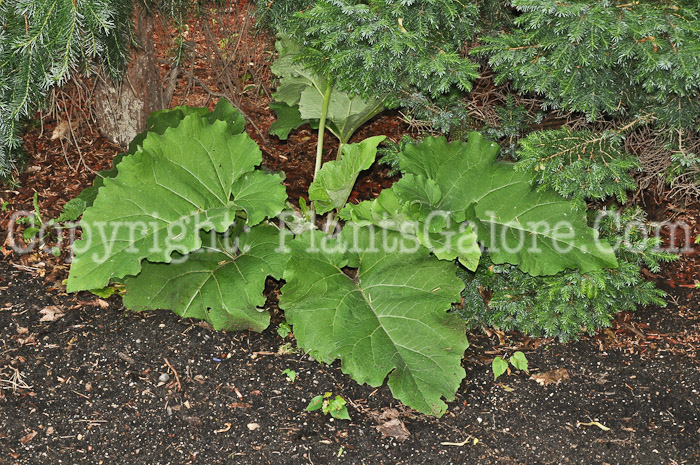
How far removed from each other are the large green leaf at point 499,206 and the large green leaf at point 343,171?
195mm

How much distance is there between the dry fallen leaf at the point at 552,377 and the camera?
3.12 m

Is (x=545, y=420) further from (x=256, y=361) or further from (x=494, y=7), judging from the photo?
(x=494, y=7)

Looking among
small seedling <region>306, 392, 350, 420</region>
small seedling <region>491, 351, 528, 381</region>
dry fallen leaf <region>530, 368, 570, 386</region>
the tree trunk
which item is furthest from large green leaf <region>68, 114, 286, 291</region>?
dry fallen leaf <region>530, 368, 570, 386</region>

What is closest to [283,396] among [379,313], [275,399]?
[275,399]

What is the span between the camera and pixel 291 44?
3.64 metres

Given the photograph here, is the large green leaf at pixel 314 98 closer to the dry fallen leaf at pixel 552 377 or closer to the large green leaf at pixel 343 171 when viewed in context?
the large green leaf at pixel 343 171

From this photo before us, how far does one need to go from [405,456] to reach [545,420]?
627mm

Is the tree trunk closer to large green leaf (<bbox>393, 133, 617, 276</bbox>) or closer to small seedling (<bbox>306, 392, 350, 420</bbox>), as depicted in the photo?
large green leaf (<bbox>393, 133, 617, 276</bbox>)

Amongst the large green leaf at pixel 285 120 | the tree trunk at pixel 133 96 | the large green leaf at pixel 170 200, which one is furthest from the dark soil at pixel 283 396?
the tree trunk at pixel 133 96

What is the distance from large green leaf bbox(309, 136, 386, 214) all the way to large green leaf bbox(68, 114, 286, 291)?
7.8 inches

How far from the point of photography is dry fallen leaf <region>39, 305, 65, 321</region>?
3.30 m

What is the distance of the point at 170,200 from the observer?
316 cm

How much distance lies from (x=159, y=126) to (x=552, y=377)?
2.33m

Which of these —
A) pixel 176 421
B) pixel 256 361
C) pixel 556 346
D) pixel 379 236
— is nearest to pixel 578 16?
pixel 379 236
